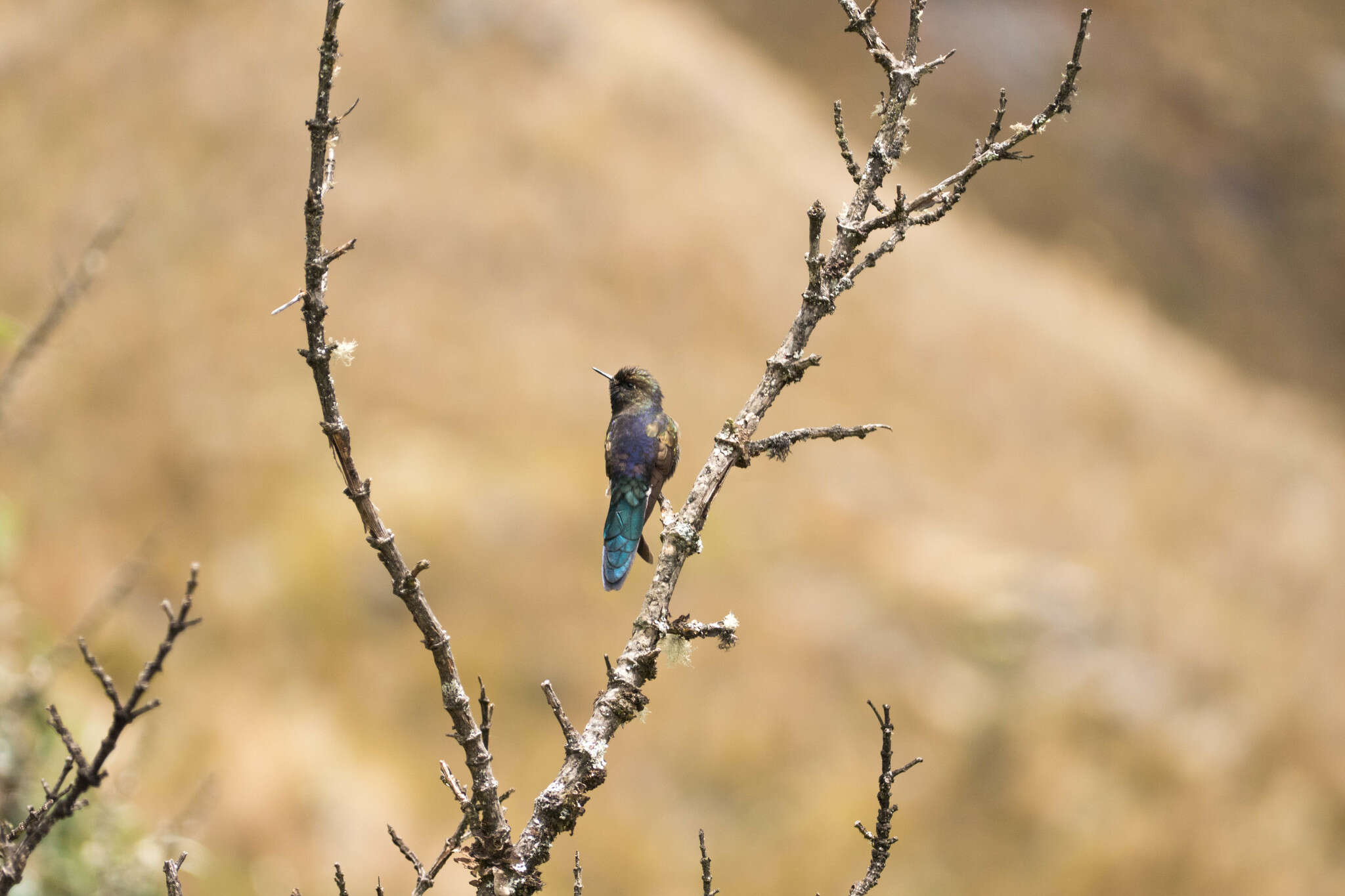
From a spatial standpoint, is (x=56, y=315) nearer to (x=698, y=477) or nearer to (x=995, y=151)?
(x=698, y=477)

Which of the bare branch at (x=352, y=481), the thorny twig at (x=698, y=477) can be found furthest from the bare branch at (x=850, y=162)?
the bare branch at (x=352, y=481)

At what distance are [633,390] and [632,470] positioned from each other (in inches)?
21.1

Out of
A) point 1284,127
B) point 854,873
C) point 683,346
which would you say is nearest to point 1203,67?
point 1284,127

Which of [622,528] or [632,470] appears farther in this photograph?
[632,470]

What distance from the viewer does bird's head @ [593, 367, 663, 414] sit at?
4035 millimetres

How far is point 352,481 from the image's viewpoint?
2.59 m

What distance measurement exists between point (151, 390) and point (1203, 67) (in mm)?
19963

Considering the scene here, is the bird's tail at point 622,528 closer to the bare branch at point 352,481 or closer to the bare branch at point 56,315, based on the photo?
the bare branch at point 352,481

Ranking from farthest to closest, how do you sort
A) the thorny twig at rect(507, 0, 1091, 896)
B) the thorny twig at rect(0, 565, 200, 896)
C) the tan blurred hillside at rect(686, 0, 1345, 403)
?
1. the tan blurred hillside at rect(686, 0, 1345, 403)
2. the thorny twig at rect(507, 0, 1091, 896)
3. the thorny twig at rect(0, 565, 200, 896)

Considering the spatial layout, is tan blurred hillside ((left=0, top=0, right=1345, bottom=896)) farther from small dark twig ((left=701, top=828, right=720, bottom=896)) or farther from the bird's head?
small dark twig ((left=701, top=828, right=720, bottom=896))

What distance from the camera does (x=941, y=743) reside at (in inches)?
496

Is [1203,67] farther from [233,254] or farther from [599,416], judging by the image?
[233,254]

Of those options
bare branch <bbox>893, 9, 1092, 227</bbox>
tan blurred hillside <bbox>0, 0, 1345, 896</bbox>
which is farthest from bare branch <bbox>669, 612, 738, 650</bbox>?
tan blurred hillside <bbox>0, 0, 1345, 896</bbox>

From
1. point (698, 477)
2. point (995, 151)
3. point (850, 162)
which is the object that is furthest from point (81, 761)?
point (995, 151)
